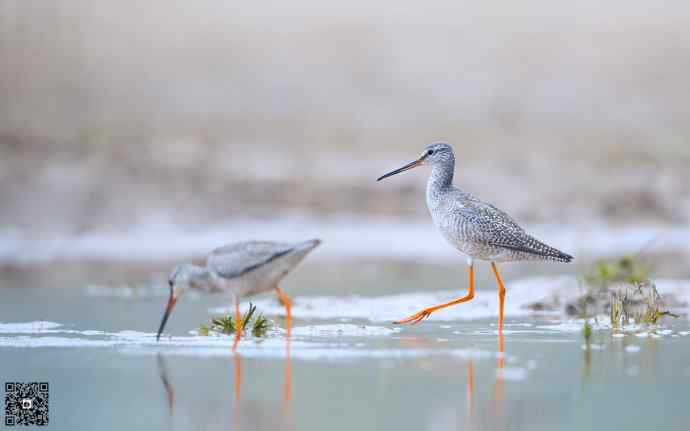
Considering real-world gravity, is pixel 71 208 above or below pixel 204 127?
below

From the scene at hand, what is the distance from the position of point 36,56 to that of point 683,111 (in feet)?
44.1

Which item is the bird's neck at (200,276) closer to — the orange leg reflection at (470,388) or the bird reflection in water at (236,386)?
the bird reflection in water at (236,386)

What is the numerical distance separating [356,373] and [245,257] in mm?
1892

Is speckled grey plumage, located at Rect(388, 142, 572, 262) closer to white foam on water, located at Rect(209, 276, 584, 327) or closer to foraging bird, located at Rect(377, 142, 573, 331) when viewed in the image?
foraging bird, located at Rect(377, 142, 573, 331)

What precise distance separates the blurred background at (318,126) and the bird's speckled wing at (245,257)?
24.5ft

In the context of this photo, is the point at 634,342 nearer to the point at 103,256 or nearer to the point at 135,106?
the point at 103,256

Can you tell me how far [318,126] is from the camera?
21.4m

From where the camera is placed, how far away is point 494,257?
810 cm

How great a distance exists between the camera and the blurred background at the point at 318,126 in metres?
17.5

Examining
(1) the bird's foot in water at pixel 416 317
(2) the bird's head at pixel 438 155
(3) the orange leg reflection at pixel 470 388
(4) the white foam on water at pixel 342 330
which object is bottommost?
(3) the orange leg reflection at pixel 470 388

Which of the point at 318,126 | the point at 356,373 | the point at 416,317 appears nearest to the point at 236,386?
the point at 356,373

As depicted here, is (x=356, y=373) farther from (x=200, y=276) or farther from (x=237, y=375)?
(x=200, y=276)

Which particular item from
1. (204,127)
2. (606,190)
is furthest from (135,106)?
(606,190)

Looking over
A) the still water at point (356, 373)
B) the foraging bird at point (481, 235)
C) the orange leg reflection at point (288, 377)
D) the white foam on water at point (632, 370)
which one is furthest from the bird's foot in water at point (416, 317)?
the white foam on water at point (632, 370)
